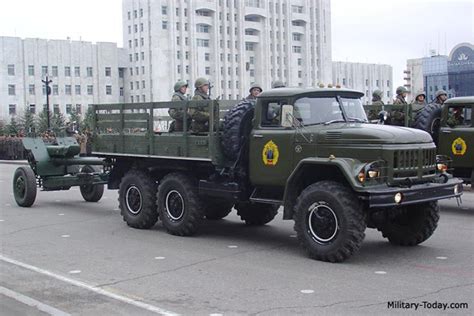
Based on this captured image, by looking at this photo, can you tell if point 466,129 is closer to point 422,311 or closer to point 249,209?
point 249,209

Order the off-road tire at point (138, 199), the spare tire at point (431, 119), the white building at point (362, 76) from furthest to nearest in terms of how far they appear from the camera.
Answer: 1. the white building at point (362, 76)
2. the spare tire at point (431, 119)
3. the off-road tire at point (138, 199)

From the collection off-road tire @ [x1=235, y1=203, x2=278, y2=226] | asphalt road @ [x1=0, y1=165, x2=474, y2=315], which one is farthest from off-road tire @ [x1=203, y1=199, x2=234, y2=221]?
asphalt road @ [x1=0, y1=165, x2=474, y2=315]

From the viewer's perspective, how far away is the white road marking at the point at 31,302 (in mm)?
6707

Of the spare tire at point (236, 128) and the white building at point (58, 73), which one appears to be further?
the white building at point (58, 73)

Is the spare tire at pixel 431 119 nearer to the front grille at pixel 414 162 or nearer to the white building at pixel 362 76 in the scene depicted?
the front grille at pixel 414 162

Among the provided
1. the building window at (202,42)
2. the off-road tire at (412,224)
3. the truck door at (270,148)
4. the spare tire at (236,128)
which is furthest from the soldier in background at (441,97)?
the building window at (202,42)

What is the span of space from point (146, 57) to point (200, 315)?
12196 centimetres

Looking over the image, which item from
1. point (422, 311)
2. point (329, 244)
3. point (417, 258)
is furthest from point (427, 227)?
point (422, 311)

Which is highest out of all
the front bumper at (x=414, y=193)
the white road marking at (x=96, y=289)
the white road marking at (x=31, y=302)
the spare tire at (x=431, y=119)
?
the spare tire at (x=431, y=119)

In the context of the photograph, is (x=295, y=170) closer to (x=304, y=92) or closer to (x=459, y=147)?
(x=304, y=92)

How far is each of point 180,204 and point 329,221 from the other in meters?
3.13

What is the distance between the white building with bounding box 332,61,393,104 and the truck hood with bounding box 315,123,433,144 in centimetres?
14824

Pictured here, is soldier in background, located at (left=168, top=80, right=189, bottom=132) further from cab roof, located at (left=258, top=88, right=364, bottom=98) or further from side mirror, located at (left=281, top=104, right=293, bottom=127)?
side mirror, located at (left=281, top=104, right=293, bottom=127)

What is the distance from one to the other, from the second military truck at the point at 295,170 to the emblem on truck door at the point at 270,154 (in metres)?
0.01
